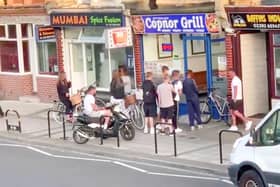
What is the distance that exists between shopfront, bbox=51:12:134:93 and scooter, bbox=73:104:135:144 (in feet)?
16.1

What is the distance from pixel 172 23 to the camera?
981 inches

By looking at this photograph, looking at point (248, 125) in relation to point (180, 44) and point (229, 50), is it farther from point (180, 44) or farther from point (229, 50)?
point (180, 44)

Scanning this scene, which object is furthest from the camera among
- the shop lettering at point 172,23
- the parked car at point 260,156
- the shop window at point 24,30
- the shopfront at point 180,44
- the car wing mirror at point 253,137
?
the shop window at point 24,30

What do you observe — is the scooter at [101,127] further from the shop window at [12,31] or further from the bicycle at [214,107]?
the shop window at [12,31]

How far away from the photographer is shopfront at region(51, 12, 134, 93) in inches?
1083

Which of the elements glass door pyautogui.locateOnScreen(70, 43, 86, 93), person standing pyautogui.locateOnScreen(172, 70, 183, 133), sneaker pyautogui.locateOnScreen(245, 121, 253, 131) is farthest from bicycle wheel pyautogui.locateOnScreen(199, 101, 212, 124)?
glass door pyautogui.locateOnScreen(70, 43, 86, 93)

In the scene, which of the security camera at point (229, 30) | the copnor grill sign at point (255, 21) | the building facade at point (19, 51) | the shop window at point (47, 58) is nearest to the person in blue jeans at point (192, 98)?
the security camera at point (229, 30)

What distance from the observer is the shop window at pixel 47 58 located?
31.8 m

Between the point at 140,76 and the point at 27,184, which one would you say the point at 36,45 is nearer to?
the point at 140,76

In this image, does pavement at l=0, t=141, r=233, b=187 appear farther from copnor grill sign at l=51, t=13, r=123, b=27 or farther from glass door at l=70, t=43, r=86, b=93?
glass door at l=70, t=43, r=86, b=93

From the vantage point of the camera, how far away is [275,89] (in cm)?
2331

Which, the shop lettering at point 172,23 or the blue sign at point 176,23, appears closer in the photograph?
the blue sign at point 176,23

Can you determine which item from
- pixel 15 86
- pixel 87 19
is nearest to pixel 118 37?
pixel 87 19

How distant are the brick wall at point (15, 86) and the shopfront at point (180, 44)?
8.26 meters
